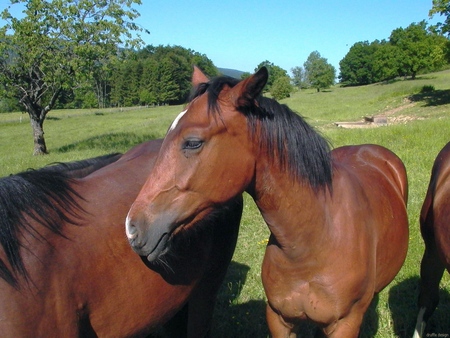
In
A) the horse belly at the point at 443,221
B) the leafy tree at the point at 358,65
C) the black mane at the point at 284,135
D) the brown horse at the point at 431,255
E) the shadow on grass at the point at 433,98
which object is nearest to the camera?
the black mane at the point at 284,135

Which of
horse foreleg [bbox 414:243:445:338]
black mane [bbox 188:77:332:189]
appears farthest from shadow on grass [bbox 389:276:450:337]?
black mane [bbox 188:77:332:189]

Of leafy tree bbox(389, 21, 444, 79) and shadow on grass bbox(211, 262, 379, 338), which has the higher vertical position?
leafy tree bbox(389, 21, 444, 79)

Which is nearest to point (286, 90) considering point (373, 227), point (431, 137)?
point (431, 137)

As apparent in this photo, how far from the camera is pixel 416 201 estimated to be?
19.9 ft

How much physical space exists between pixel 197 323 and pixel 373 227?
5.03 ft

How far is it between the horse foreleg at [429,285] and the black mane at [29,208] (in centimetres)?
279

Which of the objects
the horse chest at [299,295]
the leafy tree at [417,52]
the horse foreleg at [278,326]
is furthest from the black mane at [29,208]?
the leafy tree at [417,52]

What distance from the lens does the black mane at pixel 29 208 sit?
73.4 inches

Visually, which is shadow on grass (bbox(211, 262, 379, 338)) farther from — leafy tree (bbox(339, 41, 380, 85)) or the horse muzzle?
leafy tree (bbox(339, 41, 380, 85))

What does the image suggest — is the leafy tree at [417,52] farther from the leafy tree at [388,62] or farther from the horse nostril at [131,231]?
the horse nostril at [131,231]

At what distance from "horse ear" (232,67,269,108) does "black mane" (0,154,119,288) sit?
107 cm

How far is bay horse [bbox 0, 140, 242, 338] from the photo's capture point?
1847 mm

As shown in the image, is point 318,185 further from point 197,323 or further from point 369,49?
point 369,49

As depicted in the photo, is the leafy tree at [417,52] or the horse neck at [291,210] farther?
the leafy tree at [417,52]
